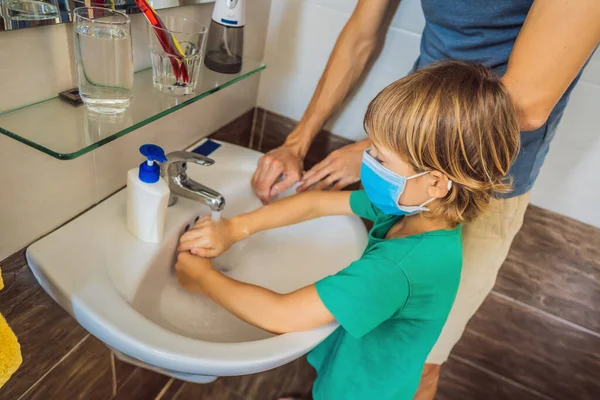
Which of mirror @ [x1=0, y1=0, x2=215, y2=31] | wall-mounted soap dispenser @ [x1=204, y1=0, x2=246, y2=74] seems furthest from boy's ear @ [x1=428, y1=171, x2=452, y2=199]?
mirror @ [x1=0, y1=0, x2=215, y2=31]

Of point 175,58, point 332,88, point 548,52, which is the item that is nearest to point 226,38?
point 175,58

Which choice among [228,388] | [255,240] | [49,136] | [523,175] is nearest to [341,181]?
[255,240]

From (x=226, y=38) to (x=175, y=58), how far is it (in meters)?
0.17

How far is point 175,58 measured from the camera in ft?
2.26

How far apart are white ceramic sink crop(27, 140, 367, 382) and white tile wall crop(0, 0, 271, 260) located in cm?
3

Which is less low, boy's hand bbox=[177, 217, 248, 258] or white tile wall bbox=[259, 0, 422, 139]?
white tile wall bbox=[259, 0, 422, 139]

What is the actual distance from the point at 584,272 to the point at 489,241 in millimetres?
413

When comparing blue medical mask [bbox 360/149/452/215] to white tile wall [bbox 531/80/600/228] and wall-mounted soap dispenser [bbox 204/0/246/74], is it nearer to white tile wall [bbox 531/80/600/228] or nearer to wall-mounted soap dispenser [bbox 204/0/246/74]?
wall-mounted soap dispenser [bbox 204/0/246/74]

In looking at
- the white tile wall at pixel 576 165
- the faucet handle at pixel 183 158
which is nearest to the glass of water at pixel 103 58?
the faucet handle at pixel 183 158

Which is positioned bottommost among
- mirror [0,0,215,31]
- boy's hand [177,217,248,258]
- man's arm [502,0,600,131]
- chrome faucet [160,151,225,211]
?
boy's hand [177,217,248,258]

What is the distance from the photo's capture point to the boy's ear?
718mm

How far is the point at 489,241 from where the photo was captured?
36.4 inches

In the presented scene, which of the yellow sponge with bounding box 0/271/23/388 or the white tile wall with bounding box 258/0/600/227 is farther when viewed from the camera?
the white tile wall with bounding box 258/0/600/227

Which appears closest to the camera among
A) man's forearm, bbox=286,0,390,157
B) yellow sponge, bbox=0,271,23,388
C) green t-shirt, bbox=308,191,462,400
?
yellow sponge, bbox=0,271,23,388
